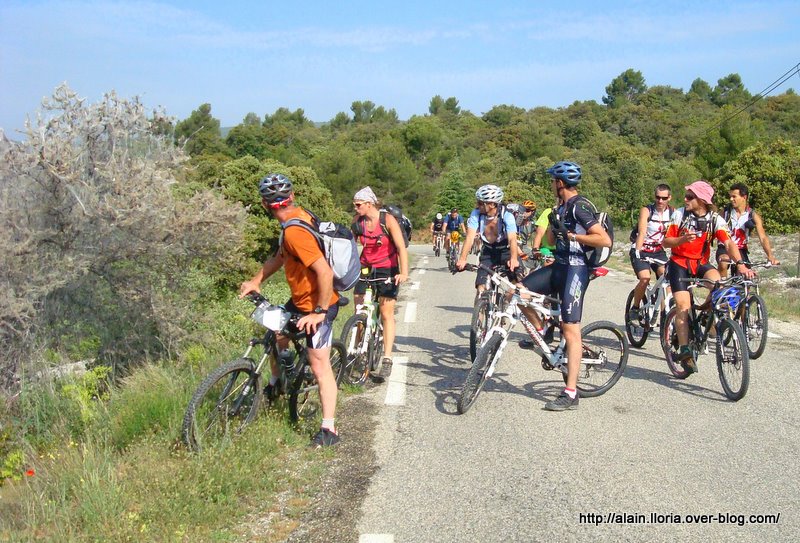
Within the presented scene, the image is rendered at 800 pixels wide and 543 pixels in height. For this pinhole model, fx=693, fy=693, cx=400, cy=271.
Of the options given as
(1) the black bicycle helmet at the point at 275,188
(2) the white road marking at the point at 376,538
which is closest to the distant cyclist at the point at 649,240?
(1) the black bicycle helmet at the point at 275,188

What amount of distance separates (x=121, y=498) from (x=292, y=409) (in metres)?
1.65

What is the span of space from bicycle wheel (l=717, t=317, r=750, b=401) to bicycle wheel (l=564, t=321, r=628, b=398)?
33.5 inches

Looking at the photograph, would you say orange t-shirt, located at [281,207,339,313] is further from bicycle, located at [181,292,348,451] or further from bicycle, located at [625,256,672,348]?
bicycle, located at [625,256,672,348]

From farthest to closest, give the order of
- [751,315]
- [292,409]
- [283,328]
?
[751,315] < [292,409] < [283,328]

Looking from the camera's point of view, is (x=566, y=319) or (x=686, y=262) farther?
(x=686, y=262)

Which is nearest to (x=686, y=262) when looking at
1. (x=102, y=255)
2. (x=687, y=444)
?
(x=687, y=444)

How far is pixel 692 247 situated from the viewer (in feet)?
23.4

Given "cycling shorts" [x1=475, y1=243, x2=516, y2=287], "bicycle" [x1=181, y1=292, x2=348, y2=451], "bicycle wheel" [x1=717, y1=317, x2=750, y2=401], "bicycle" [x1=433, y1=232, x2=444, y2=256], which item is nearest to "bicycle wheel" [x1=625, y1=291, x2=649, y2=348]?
"cycling shorts" [x1=475, y1=243, x2=516, y2=287]

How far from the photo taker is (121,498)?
3.99m

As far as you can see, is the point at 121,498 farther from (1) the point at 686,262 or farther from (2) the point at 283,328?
(1) the point at 686,262

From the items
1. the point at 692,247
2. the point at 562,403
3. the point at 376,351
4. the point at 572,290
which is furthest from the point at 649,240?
the point at 376,351

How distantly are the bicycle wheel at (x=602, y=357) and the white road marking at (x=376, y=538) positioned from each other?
3.32 meters

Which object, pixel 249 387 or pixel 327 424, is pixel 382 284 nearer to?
pixel 327 424

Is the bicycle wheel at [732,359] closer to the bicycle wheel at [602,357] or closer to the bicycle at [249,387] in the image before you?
the bicycle wheel at [602,357]
